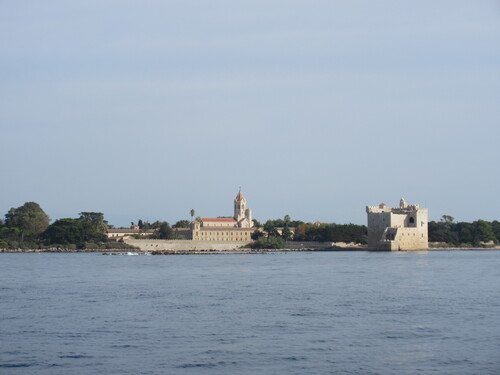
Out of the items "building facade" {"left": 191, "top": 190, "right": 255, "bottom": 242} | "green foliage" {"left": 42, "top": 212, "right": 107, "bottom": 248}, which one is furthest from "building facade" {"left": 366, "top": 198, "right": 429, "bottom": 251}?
"green foliage" {"left": 42, "top": 212, "right": 107, "bottom": 248}

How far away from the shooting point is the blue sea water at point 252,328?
14711 millimetres

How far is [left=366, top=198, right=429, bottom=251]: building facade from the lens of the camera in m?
78.6

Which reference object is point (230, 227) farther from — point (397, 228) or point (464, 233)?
point (397, 228)

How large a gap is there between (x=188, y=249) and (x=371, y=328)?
228ft

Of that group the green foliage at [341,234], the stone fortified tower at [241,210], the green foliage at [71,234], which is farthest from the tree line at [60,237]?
the stone fortified tower at [241,210]

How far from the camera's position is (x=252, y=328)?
741 inches

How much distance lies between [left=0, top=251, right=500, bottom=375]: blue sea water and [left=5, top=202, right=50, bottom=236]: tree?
6980cm

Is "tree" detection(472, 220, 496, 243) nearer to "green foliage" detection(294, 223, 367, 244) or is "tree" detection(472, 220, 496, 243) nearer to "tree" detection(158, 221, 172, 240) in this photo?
"green foliage" detection(294, 223, 367, 244)

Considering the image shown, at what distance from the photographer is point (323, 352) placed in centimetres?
1577

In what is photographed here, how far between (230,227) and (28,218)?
30.6 meters

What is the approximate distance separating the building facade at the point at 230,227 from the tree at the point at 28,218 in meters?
21.7

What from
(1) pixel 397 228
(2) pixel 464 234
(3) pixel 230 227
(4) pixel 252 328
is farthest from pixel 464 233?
(4) pixel 252 328

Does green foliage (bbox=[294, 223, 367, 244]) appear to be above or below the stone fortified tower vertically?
below

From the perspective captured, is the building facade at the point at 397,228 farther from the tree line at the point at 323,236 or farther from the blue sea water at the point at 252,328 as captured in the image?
the blue sea water at the point at 252,328
